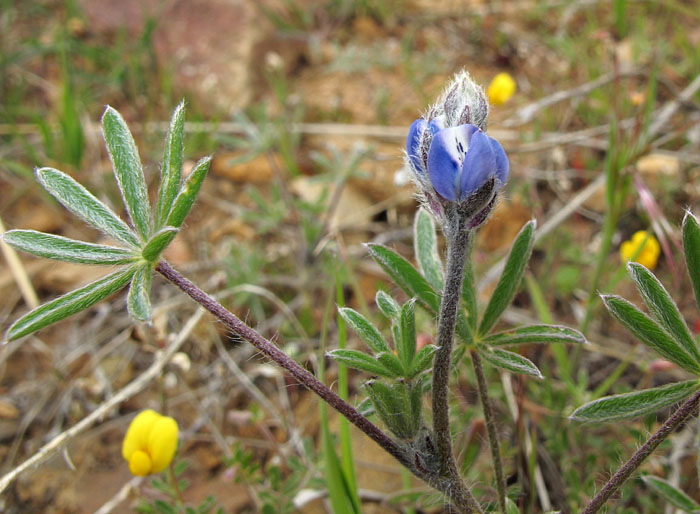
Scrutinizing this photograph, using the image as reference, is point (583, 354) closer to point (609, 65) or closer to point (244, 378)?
point (244, 378)

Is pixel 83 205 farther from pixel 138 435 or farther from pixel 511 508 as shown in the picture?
pixel 511 508

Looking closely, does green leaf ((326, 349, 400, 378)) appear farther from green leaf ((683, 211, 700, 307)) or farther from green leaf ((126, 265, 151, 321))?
green leaf ((683, 211, 700, 307))

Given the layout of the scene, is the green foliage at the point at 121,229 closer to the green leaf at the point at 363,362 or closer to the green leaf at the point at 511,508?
the green leaf at the point at 363,362

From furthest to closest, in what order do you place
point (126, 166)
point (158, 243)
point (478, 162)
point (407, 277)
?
point (407, 277) < point (126, 166) < point (158, 243) < point (478, 162)

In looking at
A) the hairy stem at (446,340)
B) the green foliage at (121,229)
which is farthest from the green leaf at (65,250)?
the hairy stem at (446,340)

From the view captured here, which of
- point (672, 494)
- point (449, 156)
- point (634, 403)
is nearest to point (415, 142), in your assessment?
point (449, 156)

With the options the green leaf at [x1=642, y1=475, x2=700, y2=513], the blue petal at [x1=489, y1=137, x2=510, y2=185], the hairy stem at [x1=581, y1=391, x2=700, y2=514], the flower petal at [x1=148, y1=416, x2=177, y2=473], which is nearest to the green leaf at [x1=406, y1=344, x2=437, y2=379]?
the blue petal at [x1=489, y1=137, x2=510, y2=185]
